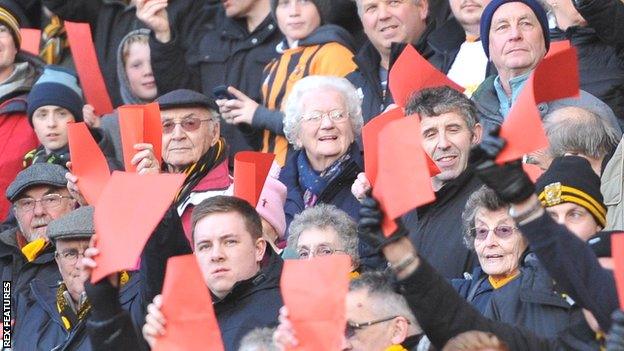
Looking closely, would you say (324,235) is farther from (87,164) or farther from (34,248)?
(34,248)

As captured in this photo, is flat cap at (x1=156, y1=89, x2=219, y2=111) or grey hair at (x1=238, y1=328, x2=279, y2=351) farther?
flat cap at (x1=156, y1=89, x2=219, y2=111)

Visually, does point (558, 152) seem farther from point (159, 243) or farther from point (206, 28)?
point (206, 28)

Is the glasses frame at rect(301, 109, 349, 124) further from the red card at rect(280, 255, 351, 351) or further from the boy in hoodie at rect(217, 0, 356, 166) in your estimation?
the red card at rect(280, 255, 351, 351)

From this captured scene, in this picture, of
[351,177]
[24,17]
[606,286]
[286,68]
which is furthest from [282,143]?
[606,286]

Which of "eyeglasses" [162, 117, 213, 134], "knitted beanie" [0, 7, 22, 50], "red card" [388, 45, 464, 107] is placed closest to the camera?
"red card" [388, 45, 464, 107]

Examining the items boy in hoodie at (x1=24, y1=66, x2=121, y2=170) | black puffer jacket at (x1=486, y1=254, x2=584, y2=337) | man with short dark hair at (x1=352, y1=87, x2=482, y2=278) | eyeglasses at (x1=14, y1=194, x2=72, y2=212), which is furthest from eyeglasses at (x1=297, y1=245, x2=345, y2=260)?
boy in hoodie at (x1=24, y1=66, x2=121, y2=170)

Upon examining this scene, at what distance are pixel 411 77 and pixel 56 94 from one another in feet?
8.33

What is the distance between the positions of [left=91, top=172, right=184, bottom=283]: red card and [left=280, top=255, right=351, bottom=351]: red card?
56 cm

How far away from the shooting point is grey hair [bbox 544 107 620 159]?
26.5ft

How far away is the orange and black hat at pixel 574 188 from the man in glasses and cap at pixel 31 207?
318cm

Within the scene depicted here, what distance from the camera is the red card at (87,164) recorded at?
7.53m

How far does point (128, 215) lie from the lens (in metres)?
6.71

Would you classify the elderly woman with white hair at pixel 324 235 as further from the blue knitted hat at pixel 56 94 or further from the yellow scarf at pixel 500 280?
the blue knitted hat at pixel 56 94

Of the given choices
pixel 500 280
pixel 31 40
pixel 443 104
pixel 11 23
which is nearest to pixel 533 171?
pixel 500 280
